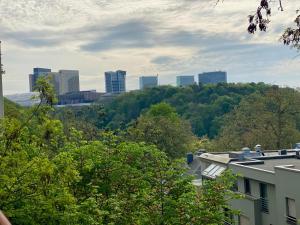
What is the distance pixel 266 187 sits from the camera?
A: 24938 millimetres

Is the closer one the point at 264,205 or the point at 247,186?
the point at 264,205

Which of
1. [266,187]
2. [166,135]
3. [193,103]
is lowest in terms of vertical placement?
[266,187]

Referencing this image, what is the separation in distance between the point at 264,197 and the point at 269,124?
25.1 metres

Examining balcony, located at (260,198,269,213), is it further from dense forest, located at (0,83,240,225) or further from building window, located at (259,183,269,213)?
dense forest, located at (0,83,240,225)

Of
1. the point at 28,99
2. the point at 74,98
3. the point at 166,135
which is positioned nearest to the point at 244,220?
the point at 28,99

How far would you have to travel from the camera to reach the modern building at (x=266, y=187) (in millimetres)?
21875

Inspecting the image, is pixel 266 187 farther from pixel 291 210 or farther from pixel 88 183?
pixel 88 183

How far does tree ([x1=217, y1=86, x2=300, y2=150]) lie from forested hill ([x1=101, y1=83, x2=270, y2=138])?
37.8m

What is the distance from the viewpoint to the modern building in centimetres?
2188

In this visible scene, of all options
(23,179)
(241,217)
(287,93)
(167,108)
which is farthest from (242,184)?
(167,108)

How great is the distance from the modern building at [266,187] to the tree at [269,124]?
1614 centimetres

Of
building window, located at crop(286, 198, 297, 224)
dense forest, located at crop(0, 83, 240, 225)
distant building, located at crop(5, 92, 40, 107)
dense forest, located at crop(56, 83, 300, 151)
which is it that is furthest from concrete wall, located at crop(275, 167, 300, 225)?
dense forest, located at crop(56, 83, 300, 151)

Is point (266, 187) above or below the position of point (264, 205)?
above

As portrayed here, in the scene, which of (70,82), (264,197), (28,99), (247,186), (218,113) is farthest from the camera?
(70,82)
